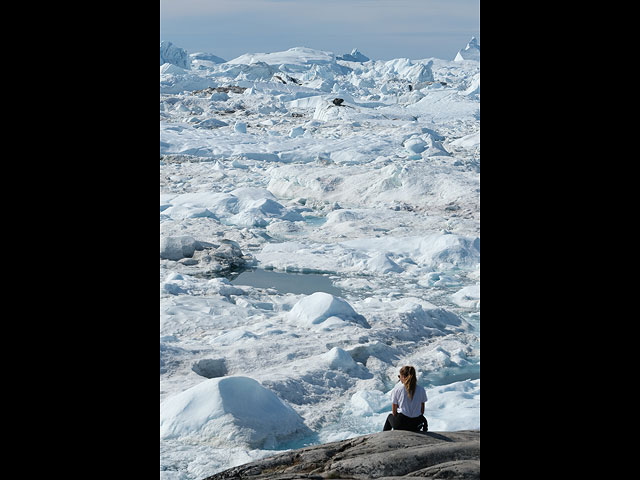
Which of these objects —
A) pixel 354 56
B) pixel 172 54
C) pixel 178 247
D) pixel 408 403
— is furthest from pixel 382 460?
pixel 354 56

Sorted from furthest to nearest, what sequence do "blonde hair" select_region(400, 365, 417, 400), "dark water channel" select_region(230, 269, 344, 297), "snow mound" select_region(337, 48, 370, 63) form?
1. "snow mound" select_region(337, 48, 370, 63)
2. "dark water channel" select_region(230, 269, 344, 297)
3. "blonde hair" select_region(400, 365, 417, 400)

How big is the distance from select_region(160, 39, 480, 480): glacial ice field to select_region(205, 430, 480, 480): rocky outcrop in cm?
118

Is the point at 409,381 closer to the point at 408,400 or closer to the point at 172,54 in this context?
the point at 408,400

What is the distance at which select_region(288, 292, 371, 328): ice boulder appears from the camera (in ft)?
25.7

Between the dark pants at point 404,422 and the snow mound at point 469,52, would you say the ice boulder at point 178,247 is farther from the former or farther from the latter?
the snow mound at point 469,52

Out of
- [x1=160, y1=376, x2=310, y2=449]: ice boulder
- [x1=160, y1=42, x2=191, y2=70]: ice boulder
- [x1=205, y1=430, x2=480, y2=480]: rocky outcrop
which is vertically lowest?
[x1=160, y1=376, x2=310, y2=449]: ice boulder

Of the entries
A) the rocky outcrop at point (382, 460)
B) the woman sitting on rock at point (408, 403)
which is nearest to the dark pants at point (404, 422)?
the woman sitting on rock at point (408, 403)

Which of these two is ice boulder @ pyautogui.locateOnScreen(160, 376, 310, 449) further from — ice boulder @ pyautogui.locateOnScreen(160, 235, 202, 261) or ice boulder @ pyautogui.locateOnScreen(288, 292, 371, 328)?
ice boulder @ pyautogui.locateOnScreen(160, 235, 202, 261)

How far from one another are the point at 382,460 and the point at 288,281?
6485mm

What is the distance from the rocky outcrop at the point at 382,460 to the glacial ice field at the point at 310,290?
1180mm

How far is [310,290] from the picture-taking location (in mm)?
9367

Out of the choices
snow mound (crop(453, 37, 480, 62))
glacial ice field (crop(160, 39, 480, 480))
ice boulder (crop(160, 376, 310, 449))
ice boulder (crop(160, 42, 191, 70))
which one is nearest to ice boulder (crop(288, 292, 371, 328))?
glacial ice field (crop(160, 39, 480, 480))
